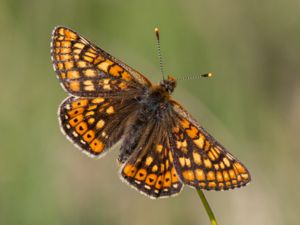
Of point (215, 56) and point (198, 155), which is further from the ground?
point (215, 56)

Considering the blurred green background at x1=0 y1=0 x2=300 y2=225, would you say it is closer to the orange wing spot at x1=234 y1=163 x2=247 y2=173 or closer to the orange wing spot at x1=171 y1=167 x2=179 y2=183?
the orange wing spot at x1=171 y1=167 x2=179 y2=183

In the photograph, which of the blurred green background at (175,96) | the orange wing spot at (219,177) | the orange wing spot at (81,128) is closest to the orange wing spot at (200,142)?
the orange wing spot at (219,177)

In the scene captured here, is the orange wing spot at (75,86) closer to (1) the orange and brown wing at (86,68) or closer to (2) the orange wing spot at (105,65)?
(1) the orange and brown wing at (86,68)

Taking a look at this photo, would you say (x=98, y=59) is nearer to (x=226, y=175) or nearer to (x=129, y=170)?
(x=129, y=170)

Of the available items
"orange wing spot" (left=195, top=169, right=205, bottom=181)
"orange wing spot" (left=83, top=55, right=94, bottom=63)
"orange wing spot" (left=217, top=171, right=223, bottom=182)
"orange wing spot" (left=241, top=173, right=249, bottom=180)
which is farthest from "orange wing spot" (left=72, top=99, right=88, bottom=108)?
"orange wing spot" (left=241, top=173, right=249, bottom=180)
